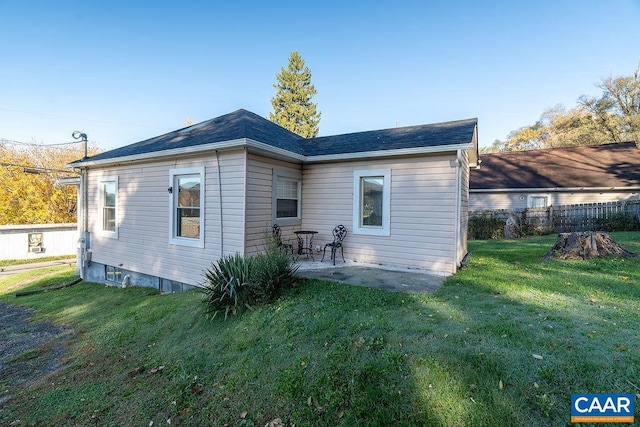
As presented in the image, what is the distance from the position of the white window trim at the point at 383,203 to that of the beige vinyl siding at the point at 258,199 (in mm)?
1869

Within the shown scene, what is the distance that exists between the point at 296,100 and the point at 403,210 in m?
24.7

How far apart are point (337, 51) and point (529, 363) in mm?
15867

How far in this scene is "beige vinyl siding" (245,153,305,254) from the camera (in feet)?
19.7

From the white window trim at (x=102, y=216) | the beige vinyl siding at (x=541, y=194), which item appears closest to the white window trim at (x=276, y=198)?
the white window trim at (x=102, y=216)

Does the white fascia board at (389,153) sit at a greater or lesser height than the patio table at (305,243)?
greater

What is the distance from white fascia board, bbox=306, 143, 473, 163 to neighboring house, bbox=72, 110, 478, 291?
2cm

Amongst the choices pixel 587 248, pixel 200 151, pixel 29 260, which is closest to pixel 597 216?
pixel 587 248

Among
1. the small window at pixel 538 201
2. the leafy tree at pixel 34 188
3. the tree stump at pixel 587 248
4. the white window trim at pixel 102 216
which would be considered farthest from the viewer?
the leafy tree at pixel 34 188

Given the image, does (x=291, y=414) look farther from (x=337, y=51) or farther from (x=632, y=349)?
(x=337, y=51)

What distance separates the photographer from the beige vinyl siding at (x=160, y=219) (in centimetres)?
605

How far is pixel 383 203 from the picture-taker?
6543 mm

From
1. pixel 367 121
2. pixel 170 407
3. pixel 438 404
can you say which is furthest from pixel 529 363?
pixel 367 121

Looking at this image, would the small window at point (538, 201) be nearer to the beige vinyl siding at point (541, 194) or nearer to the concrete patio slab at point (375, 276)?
the beige vinyl siding at point (541, 194)

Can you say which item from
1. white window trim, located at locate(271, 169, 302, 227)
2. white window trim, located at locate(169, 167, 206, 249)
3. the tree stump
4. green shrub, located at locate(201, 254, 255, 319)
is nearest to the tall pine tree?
white window trim, located at locate(271, 169, 302, 227)
